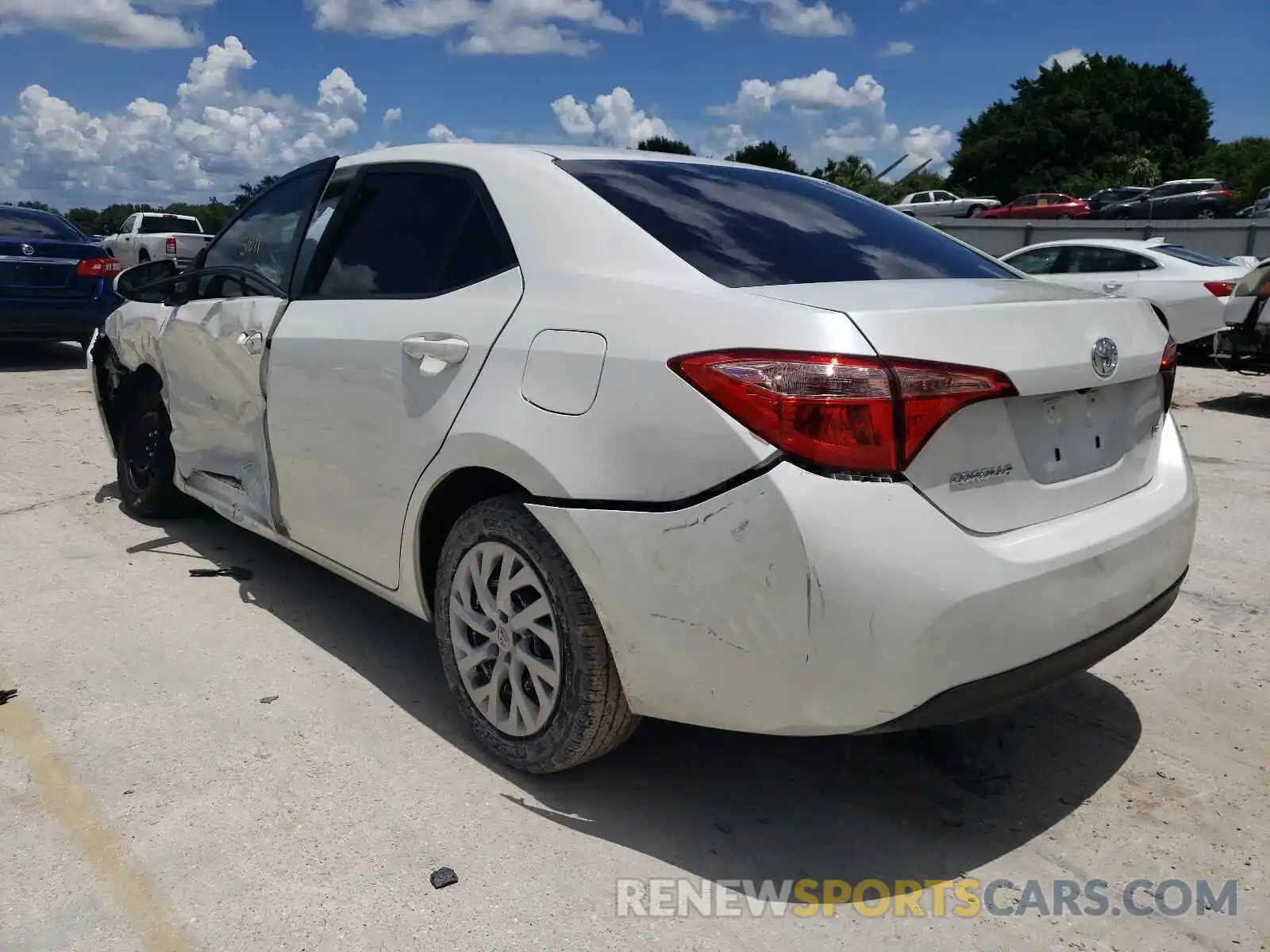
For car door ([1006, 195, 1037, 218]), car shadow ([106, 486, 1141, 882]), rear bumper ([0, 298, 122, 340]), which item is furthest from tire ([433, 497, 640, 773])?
car door ([1006, 195, 1037, 218])

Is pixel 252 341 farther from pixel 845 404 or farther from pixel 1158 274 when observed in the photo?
pixel 1158 274

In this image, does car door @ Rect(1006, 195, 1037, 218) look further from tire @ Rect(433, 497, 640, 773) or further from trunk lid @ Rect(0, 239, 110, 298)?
tire @ Rect(433, 497, 640, 773)

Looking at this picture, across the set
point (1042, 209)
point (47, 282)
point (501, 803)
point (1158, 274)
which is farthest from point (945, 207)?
point (501, 803)

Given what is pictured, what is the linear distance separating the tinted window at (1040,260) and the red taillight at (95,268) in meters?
10.00

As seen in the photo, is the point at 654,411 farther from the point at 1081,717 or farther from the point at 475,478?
the point at 1081,717

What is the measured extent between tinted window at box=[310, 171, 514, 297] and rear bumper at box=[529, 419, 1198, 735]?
95cm

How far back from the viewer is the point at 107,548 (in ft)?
16.2

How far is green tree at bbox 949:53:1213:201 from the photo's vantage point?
6688cm

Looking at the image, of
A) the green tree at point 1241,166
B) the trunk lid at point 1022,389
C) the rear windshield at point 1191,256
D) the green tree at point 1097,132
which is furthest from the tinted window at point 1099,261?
the green tree at point 1097,132

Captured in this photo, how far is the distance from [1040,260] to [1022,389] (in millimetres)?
10723

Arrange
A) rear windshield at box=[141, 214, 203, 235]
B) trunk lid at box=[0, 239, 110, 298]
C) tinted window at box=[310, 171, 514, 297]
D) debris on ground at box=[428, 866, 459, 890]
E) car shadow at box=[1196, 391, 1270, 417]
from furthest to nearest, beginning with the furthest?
rear windshield at box=[141, 214, 203, 235] < trunk lid at box=[0, 239, 110, 298] < car shadow at box=[1196, 391, 1270, 417] < tinted window at box=[310, 171, 514, 297] < debris on ground at box=[428, 866, 459, 890]

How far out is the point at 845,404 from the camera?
2.13 m

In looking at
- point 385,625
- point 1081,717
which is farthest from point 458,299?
point 1081,717

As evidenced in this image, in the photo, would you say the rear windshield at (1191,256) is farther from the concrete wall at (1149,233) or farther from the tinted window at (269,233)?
the tinted window at (269,233)
